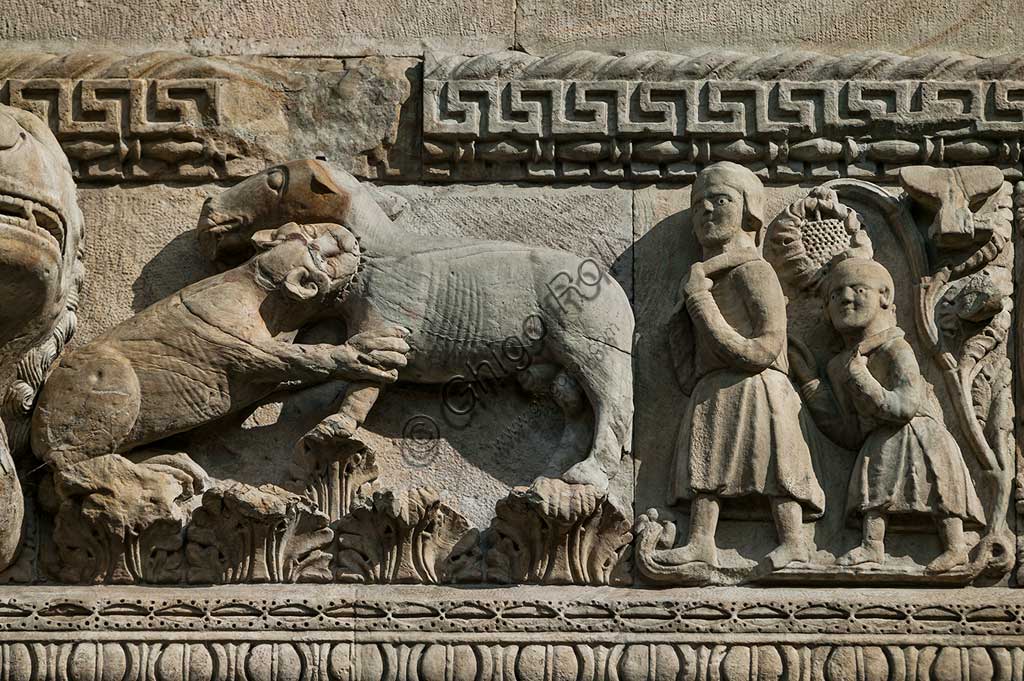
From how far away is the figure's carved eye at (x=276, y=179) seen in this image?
7.67 m

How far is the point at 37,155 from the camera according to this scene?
7.34 metres

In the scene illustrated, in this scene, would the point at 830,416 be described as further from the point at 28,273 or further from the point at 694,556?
the point at 28,273

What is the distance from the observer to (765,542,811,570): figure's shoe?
7.32 meters

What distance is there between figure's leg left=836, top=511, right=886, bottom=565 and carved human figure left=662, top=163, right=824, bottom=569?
15cm

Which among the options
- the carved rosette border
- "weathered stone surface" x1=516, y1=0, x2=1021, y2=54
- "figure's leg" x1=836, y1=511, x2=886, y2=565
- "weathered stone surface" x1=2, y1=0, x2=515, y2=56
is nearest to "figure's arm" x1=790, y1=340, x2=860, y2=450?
"figure's leg" x1=836, y1=511, x2=886, y2=565

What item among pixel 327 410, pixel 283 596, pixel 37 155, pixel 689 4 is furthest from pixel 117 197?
pixel 689 4

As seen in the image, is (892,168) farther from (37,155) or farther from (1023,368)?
(37,155)


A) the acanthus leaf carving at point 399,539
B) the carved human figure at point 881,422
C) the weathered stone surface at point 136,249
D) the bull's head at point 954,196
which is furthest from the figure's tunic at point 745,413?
the weathered stone surface at point 136,249

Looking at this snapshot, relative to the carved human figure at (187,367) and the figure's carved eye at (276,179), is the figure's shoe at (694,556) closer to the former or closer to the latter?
the carved human figure at (187,367)

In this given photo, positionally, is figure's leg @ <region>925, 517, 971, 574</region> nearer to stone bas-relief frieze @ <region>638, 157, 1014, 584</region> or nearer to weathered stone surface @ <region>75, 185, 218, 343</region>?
stone bas-relief frieze @ <region>638, 157, 1014, 584</region>

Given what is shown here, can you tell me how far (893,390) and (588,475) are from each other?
105 centimetres

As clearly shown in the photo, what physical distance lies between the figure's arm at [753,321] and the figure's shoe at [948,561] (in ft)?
2.74

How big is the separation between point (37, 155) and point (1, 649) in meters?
1.59

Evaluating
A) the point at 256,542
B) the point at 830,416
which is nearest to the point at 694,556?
the point at 830,416
